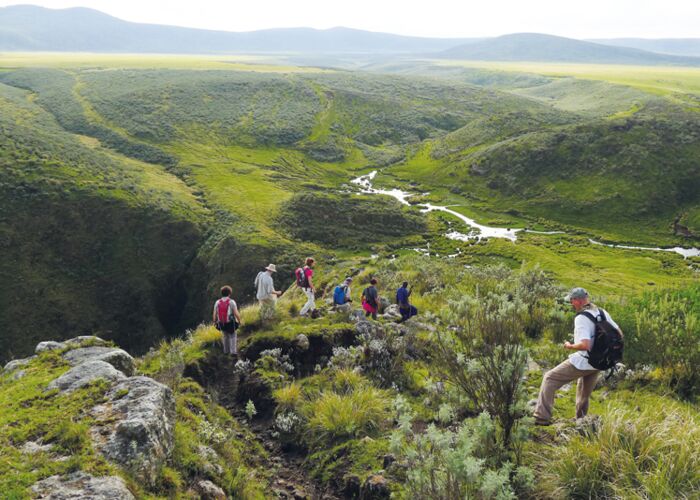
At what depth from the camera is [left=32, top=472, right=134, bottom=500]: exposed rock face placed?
576 cm

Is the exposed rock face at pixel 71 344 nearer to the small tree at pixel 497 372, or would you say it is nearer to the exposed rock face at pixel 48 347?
the exposed rock face at pixel 48 347

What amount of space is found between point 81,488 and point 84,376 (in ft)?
12.0

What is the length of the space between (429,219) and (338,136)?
63.6 meters

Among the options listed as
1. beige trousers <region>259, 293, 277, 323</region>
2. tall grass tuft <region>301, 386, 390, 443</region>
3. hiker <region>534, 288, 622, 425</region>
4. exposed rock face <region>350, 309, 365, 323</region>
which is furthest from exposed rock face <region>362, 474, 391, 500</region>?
beige trousers <region>259, 293, 277, 323</region>

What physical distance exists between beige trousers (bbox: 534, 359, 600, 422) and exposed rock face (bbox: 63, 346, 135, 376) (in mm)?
9508

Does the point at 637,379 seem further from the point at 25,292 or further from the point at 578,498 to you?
the point at 25,292

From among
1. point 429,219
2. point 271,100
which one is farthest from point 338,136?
point 429,219

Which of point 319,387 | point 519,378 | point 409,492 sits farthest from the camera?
point 319,387

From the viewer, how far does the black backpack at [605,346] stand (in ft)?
23.7

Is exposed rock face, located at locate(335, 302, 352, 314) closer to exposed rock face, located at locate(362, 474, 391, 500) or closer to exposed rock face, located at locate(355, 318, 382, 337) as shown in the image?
exposed rock face, located at locate(355, 318, 382, 337)

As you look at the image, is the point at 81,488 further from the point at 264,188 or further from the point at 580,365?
the point at 264,188

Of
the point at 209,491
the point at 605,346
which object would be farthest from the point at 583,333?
the point at 209,491

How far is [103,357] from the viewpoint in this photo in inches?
404

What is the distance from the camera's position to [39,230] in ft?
178
